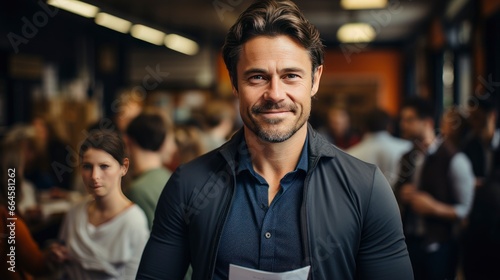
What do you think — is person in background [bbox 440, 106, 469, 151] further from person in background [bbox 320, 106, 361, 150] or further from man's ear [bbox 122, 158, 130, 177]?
person in background [bbox 320, 106, 361, 150]

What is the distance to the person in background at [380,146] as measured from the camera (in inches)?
124

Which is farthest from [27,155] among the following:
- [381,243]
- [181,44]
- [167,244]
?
[181,44]

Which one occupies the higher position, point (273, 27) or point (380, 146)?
point (273, 27)

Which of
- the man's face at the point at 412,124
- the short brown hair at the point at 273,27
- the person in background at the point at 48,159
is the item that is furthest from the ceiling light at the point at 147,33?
the short brown hair at the point at 273,27

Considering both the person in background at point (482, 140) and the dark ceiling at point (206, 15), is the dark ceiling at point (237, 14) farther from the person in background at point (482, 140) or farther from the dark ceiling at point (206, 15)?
the person in background at point (482, 140)

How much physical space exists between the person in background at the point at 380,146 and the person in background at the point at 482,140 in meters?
0.37

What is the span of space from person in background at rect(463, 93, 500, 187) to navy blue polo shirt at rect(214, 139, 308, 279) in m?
2.18

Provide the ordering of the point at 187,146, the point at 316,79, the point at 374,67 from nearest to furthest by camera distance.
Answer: the point at 316,79 < the point at 187,146 < the point at 374,67

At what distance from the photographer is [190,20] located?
30.1 ft

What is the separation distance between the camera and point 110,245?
4.96 feet

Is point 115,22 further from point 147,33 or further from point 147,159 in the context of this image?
point 147,159

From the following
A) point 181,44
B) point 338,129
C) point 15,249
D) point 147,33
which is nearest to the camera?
point 15,249

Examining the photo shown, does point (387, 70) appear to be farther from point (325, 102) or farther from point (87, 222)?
point (87, 222)

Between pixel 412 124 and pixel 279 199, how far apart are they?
1.72 m
